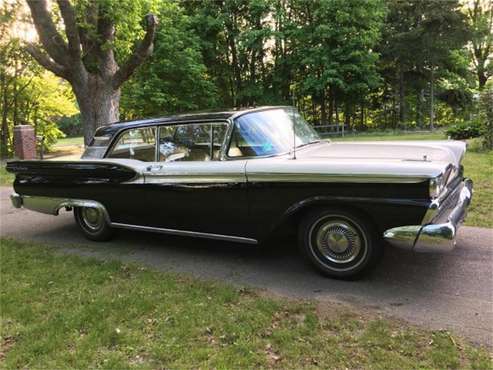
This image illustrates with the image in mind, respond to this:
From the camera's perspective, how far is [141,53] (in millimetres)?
10281

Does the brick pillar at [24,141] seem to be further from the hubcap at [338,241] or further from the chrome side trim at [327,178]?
the hubcap at [338,241]

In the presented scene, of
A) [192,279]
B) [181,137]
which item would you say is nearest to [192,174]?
[181,137]

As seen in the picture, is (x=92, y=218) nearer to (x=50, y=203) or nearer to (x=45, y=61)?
(x=50, y=203)

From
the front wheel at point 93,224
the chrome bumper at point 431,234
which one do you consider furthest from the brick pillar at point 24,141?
the chrome bumper at point 431,234

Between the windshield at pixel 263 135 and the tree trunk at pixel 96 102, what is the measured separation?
7311mm

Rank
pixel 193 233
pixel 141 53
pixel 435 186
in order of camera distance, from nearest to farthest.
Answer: pixel 435 186
pixel 193 233
pixel 141 53

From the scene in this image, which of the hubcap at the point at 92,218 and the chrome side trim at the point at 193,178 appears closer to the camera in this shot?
the chrome side trim at the point at 193,178

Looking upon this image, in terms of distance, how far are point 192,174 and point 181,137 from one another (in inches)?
21.2

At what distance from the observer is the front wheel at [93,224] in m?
5.50

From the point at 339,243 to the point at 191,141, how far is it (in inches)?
77.4

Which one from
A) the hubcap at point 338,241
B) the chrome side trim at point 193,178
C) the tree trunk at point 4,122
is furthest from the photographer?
the tree trunk at point 4,122

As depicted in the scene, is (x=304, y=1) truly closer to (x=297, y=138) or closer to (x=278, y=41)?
(x=278, y=41)

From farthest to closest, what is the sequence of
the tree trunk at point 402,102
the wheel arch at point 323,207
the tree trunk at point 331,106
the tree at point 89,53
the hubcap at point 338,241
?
the tree trunk at point 402,102 < the tree trunk at point 331,106 < the tree at point 89,53 < the hubcap at point 338,241 < the wheel arch at point 323,207

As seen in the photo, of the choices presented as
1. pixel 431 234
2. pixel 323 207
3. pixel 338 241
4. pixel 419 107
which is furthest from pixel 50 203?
pixel 419 107
